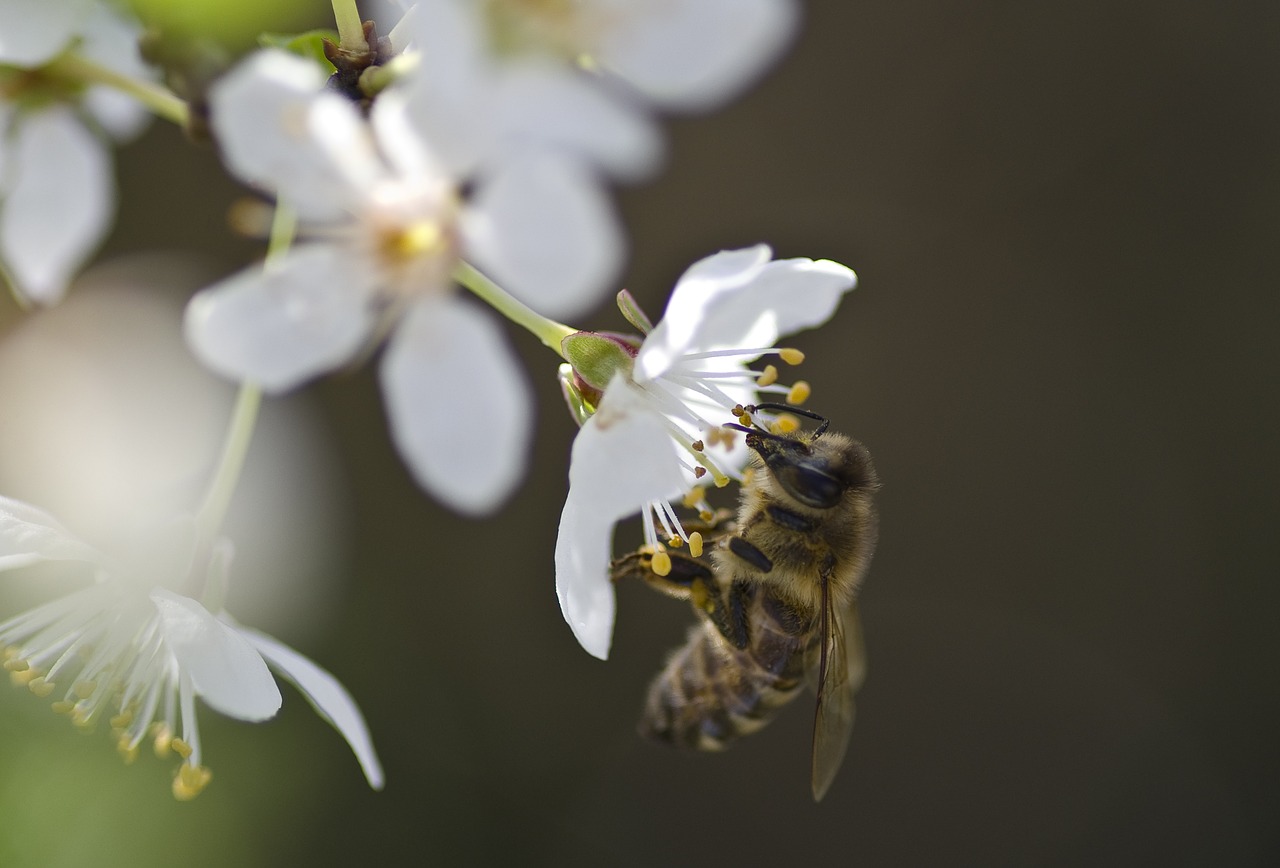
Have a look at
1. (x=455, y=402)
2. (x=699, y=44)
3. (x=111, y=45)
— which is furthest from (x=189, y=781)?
(x=699, y=44)

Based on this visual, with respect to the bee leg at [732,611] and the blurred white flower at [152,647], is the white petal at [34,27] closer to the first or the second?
the blurred white flower at [152,647]

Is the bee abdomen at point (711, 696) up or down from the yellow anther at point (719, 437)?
down

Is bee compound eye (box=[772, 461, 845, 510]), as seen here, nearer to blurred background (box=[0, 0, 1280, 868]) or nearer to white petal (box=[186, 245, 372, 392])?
white petal (box=[186, 245, 372, 392])

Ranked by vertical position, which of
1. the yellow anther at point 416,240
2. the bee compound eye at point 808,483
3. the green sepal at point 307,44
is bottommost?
the bee compound eye at point 808,483

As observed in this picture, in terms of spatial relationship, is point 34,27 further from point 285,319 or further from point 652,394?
point 652,394

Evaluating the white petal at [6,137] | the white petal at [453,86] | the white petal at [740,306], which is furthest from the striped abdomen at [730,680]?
the white petal at [6,137]

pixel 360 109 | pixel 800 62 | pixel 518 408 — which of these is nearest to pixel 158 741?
pixel 518 408

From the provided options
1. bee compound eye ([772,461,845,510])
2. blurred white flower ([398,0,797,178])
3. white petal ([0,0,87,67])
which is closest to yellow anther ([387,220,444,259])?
blurred white flower ([398,0,797,178])
